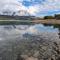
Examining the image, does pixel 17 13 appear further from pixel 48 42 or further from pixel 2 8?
pixel 48 42

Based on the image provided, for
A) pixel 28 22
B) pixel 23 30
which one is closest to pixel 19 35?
pixel 23 30

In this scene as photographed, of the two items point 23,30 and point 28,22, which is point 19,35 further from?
point 28,22

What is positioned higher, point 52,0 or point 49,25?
point 52,0

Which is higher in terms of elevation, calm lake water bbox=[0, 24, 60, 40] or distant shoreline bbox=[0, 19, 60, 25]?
distant shoreline bbox=[0, 19, 60, 25]

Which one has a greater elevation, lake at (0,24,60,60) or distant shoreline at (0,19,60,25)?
distant shoreline at (0,19,60,25)

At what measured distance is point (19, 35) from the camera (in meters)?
2.26

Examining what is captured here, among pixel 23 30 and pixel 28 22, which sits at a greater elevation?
pixel 28 22

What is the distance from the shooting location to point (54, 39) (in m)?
2.29

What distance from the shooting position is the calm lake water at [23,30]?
7.34 feet

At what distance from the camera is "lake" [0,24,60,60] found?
7.27 feet

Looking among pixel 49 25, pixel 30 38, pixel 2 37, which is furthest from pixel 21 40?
pixel 49 25

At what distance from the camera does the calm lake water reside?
224 centimetres

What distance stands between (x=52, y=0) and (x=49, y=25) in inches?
15.4

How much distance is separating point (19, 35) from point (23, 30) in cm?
10
